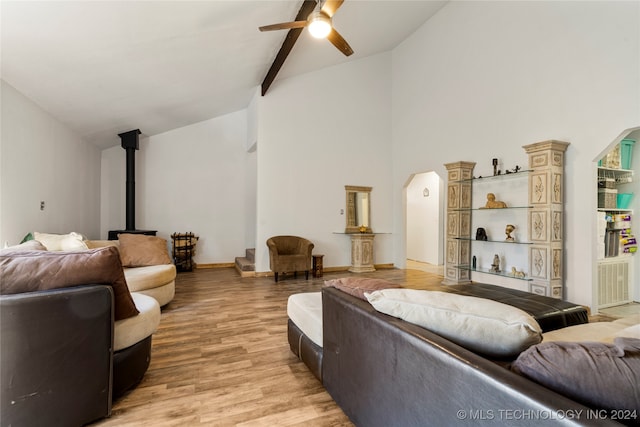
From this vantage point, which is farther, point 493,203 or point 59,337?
point 493,203

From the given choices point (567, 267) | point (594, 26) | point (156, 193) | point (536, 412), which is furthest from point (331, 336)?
point (156, 193)

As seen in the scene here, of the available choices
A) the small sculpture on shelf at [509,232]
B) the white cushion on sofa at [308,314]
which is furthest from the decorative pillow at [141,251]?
the small sculpture on shelf at [509,232]

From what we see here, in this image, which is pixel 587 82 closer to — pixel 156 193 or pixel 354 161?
pixel 354 161

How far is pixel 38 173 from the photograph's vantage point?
12.1ft

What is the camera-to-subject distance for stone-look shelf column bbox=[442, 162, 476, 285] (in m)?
4.88

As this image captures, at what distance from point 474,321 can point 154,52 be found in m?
4.02

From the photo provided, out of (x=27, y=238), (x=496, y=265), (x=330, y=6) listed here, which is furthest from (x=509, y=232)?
(x=27, y=238)

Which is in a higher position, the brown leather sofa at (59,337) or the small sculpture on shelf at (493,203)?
the small sculpture on shelf at (493,203)

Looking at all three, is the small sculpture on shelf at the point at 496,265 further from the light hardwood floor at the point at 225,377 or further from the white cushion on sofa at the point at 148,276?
the white cushion on sofa at the point at 148,276

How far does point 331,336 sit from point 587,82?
168 inches

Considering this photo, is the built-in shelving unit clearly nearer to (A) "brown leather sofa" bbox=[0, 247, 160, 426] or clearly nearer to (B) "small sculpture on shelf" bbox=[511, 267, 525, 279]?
(B) "small sculpture on shelf" bbox=[511, 267, 525, 279]

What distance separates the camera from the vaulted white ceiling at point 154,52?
2547 mm

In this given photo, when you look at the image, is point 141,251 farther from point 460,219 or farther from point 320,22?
point 460,219

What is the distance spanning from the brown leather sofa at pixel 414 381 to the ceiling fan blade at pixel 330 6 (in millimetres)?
2698
